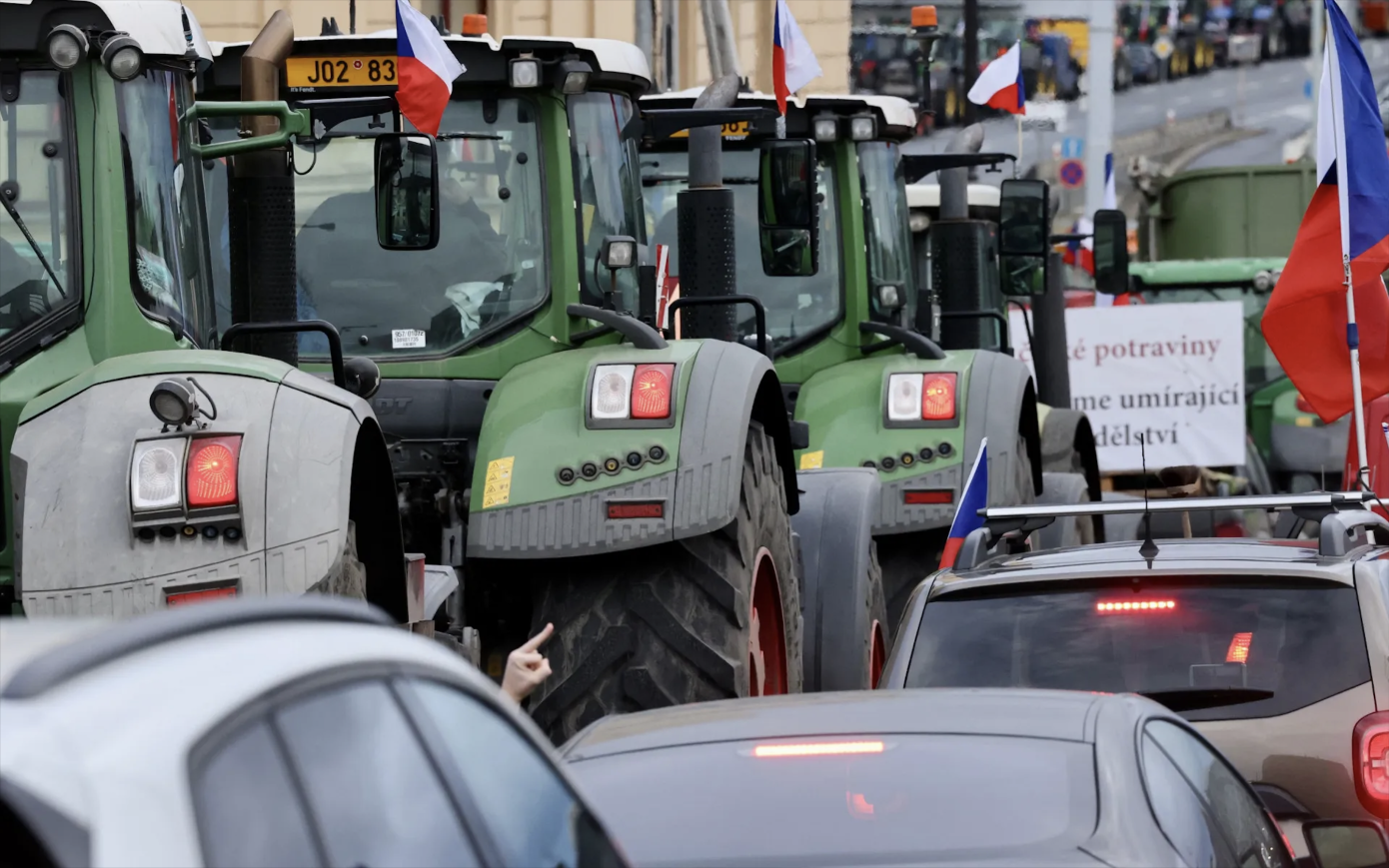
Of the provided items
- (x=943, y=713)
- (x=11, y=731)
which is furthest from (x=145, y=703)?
(x=943, y=713)

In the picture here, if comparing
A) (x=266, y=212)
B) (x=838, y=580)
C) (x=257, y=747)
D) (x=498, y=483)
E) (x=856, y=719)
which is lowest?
→ (x=838, y=580)

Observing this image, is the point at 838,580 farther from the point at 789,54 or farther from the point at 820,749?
the point at 820,749

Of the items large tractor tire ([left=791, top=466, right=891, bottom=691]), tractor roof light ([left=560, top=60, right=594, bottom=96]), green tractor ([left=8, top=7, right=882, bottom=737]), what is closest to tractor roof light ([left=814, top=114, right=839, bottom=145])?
large tractor tire ([left=791, top=466, right=891, bottom=691])

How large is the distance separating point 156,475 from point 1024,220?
8.76 m

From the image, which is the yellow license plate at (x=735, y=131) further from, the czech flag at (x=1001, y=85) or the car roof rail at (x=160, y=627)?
the car roof rail at (x=160, y=627)

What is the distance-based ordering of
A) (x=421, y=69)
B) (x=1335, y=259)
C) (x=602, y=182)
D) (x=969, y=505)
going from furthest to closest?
(x=1335, y=259) < (x=969, y=505) < (x=602, y=182) < (x=421, y=69)

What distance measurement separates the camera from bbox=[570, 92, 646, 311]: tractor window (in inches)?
323

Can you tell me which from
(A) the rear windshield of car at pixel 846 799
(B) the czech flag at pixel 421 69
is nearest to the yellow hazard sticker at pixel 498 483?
(B) the czech flag at pixel 421 69

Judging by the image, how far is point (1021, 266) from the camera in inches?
558

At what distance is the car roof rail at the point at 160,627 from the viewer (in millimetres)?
1838

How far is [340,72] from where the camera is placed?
8.19 metres

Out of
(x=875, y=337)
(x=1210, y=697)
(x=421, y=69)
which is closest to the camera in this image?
(x=1210, y=697)

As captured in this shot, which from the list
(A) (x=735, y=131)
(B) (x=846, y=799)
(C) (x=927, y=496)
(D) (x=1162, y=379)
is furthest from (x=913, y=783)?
(D) (x=1162, y=379)

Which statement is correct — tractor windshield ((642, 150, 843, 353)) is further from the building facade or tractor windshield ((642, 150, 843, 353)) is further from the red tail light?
the red tail light
